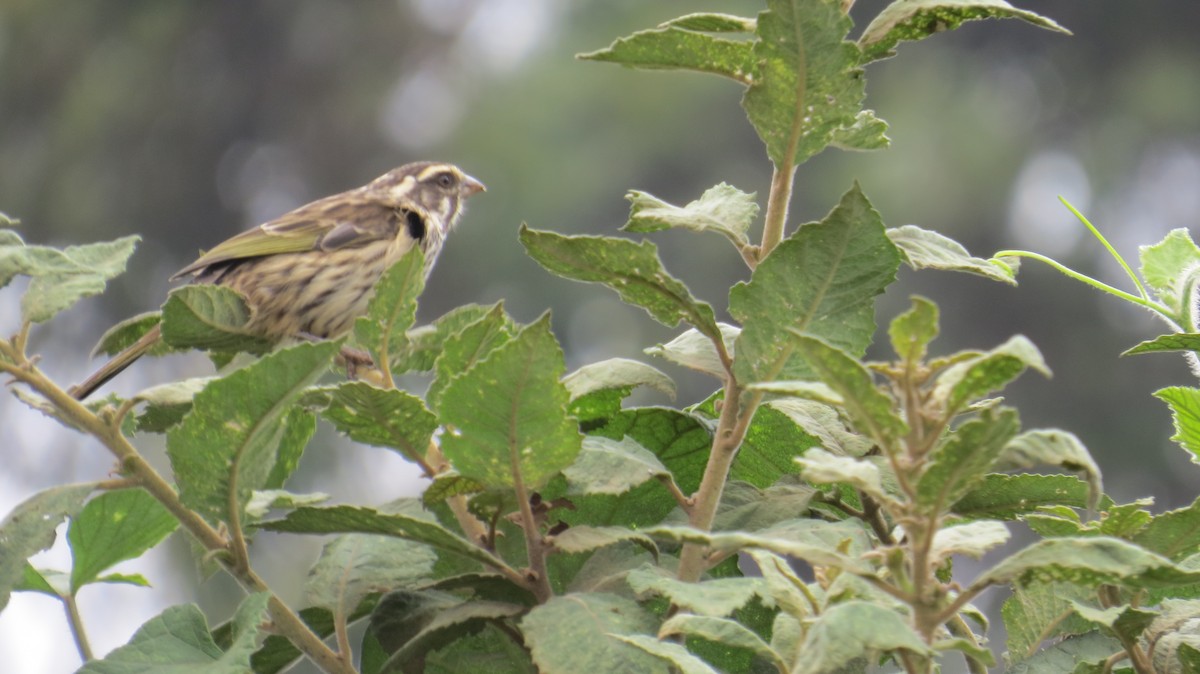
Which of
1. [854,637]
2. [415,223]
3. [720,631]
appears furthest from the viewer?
[415,223]

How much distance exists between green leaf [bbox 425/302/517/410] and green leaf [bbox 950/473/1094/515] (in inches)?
14.9

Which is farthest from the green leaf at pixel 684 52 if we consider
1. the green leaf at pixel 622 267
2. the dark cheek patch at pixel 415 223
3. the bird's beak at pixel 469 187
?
the bird's beak at pixel 469 187

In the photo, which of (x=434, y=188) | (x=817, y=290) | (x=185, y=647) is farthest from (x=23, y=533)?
(x=434, y=188)

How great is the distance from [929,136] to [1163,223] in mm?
3209

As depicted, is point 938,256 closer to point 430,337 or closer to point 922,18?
point 922,18

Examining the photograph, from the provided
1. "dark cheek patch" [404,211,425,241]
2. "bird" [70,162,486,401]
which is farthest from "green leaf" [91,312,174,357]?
"dark cheek patch" [404,211,425,241]

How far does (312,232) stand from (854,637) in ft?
9.95

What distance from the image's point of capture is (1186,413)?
1.24m

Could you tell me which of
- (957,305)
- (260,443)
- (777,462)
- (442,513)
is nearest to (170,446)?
(260,443)

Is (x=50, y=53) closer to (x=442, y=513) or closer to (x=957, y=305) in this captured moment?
(x=957, y=305)

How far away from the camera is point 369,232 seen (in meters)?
3.68

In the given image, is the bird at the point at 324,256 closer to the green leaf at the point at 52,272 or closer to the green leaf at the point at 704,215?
the green leaf at the point at 52,272

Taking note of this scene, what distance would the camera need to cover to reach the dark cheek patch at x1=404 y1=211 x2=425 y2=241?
3771 millimetres

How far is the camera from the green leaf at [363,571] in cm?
117
